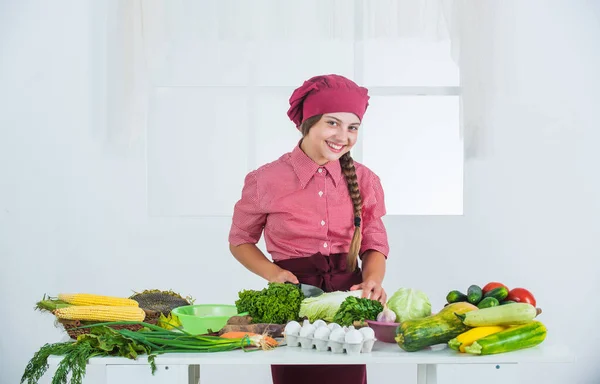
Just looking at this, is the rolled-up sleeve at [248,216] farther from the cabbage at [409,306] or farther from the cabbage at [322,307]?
the cabbage at [409,306]

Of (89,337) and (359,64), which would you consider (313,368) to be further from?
(359,64)

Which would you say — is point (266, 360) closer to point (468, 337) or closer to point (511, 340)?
point (468, 337)

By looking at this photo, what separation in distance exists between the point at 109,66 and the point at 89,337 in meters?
4.07

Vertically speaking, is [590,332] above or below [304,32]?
below

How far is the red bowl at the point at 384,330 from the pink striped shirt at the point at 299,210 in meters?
0.77

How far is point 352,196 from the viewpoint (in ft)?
12.3

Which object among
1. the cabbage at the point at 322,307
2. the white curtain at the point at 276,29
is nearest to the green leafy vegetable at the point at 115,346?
the cabbage at the point at 322,307

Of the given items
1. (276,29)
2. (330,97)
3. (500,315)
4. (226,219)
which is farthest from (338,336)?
(276,29)

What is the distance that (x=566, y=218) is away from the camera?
21.8ft

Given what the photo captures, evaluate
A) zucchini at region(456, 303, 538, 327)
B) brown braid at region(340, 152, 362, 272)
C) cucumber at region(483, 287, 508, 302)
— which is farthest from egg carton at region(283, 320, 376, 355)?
brown braid at region(340, 152, 362, 272)

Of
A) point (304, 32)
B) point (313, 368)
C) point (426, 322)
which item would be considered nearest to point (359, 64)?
point (304, 32)

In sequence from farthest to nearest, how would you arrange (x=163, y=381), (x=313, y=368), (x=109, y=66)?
(x=109, y=66)
(x=313, y=368)
(x=163, y=381)

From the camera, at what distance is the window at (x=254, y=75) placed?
650cm

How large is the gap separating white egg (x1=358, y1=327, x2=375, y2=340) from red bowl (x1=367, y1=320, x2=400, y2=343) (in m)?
0.14
